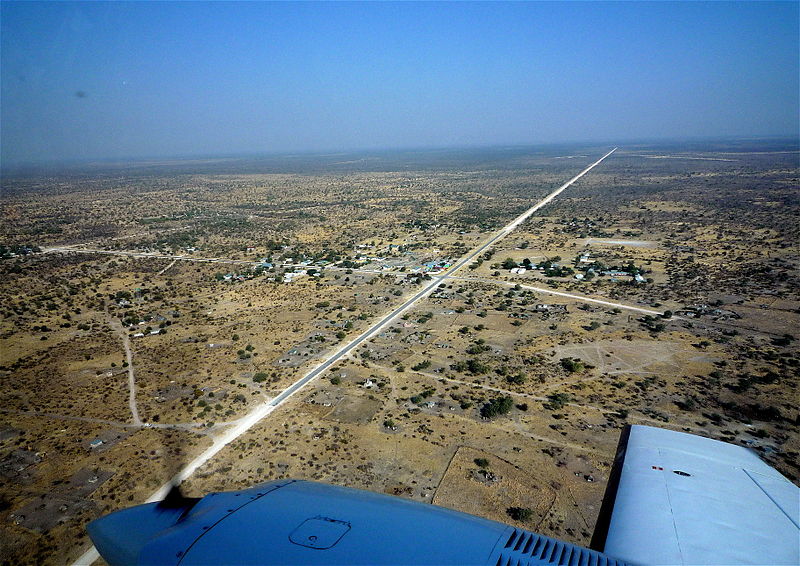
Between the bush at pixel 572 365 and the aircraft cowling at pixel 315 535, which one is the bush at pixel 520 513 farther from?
the bush at pixel 572 365

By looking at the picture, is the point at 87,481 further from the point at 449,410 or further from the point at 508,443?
the point at 508,443

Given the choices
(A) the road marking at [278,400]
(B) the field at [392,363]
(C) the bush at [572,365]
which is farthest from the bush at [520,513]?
(A) the road marking at [278,400]

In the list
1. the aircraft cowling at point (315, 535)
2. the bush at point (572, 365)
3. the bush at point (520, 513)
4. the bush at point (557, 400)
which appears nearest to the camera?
the aircraft cowling at point (315, 535)

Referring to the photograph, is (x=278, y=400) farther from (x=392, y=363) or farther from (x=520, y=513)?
(x=520, y=513)

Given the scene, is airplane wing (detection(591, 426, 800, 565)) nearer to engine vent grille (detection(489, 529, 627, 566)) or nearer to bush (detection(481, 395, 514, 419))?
engine vent grille (detection(489, 529, 627, 566))

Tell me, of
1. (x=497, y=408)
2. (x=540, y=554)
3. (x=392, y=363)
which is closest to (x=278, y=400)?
(x=392, y=363)

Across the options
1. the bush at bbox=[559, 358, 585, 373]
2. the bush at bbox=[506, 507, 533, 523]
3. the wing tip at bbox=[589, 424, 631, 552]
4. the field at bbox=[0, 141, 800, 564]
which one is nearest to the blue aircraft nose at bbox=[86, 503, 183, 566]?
the wing tip at bbox=[589, 424, 631, 552]
